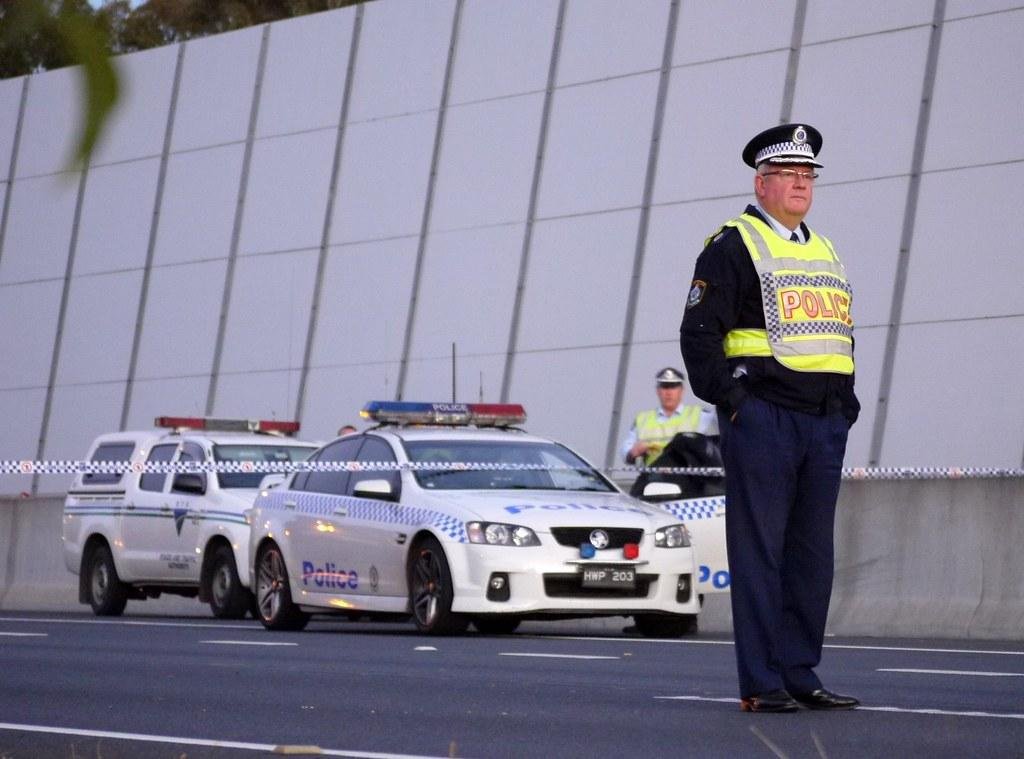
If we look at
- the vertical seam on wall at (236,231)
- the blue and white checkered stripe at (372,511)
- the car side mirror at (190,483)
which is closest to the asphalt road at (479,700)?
the blue and white checkered stripe at (372,511)

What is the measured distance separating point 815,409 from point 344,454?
10.0 metres

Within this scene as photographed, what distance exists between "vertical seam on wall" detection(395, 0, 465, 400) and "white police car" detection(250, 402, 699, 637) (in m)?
9.64

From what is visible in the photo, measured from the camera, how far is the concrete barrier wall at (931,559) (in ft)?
49.5

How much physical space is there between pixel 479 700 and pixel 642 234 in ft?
55.1

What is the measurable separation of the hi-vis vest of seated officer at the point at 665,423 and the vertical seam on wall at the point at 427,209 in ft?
32.3

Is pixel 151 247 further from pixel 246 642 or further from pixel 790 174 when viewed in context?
pixel 790 174

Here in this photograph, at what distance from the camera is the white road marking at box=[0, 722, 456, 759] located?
21.1 feet

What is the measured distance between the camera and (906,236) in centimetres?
2261

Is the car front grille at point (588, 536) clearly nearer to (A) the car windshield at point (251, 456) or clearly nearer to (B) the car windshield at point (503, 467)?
(B) the car windshield at point (503, 467)

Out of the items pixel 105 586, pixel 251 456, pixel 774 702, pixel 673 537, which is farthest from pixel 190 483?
pixel 774 702

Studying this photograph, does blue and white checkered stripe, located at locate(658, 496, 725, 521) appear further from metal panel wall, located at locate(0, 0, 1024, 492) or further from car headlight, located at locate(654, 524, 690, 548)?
metal panel wall, located at locate(0, 0, 1024, 492)

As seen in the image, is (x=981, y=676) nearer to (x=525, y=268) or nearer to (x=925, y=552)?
(x=925, y=552)

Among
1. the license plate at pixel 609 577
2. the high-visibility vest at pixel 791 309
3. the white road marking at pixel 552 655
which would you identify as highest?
the high-visibility vest at pixel 791 309

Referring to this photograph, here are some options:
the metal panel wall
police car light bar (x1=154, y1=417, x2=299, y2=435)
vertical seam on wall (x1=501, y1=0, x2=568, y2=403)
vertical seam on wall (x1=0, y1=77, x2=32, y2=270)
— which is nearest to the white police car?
police car light bar (x1=154, y1=417, x2=299, y2=435)
